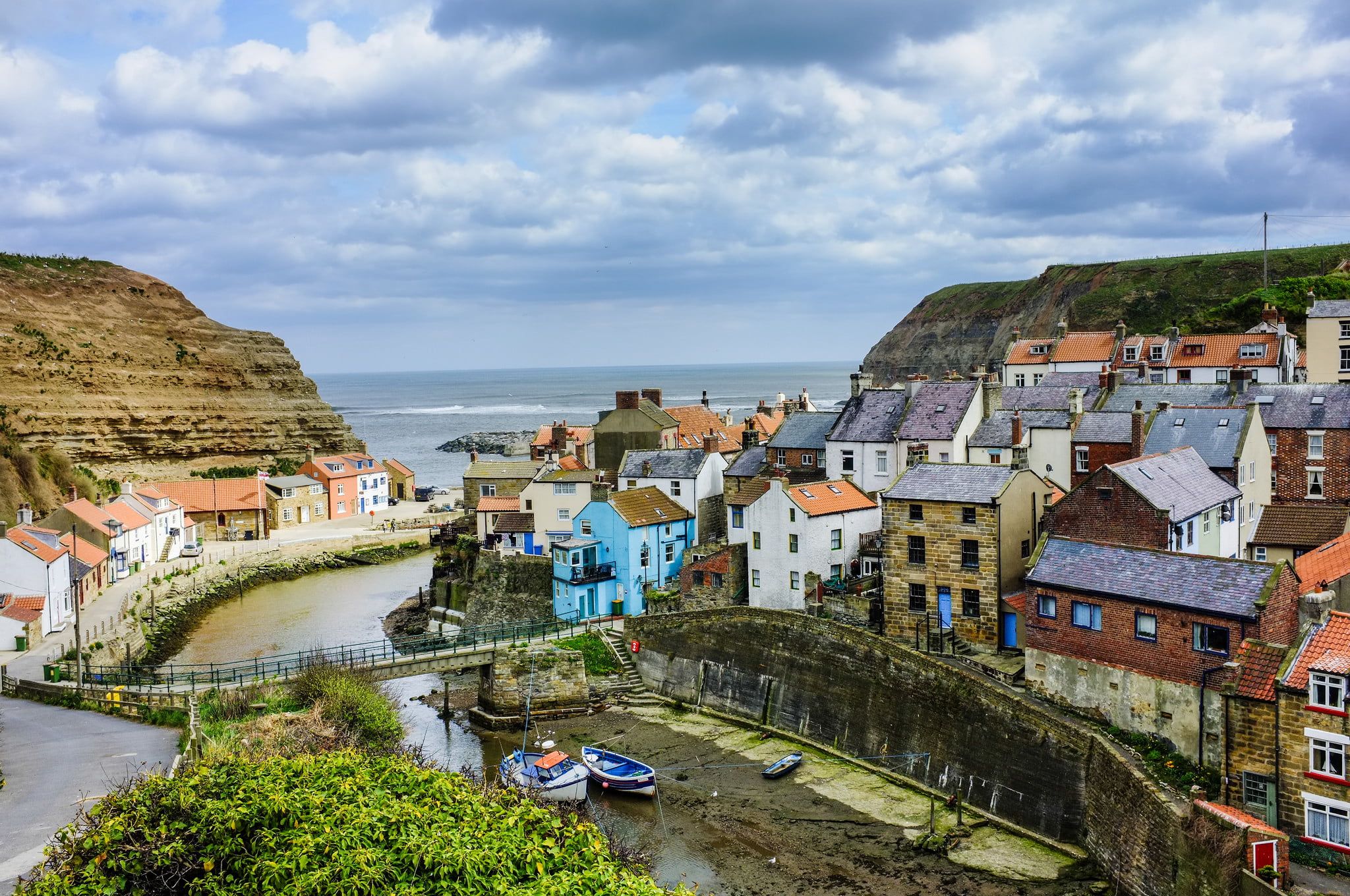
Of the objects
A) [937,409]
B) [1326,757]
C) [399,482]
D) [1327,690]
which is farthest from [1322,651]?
[399,482]

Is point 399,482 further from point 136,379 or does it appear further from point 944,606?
point 944,606

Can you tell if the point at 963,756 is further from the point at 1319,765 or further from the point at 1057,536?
the point at 1319,765

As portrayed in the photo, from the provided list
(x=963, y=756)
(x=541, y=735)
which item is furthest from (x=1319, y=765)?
(x=541, y=735)

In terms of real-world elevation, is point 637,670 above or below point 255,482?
below

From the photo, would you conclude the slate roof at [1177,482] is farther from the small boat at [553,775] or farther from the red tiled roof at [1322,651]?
the small boat at [553,775]

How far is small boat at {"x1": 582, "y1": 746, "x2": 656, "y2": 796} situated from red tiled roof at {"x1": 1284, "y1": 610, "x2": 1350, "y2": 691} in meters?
18.3

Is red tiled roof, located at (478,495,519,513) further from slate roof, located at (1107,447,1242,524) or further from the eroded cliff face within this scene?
the eroded cliff face

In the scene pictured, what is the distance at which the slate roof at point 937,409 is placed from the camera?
1911 inches

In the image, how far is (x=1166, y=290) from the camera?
12156cm

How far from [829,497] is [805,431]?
1102cm

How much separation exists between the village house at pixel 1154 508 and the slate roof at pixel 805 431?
18.3 meters

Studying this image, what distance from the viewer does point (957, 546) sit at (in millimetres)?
37344

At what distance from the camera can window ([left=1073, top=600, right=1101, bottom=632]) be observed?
29906 mm

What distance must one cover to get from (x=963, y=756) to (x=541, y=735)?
15.9 m
